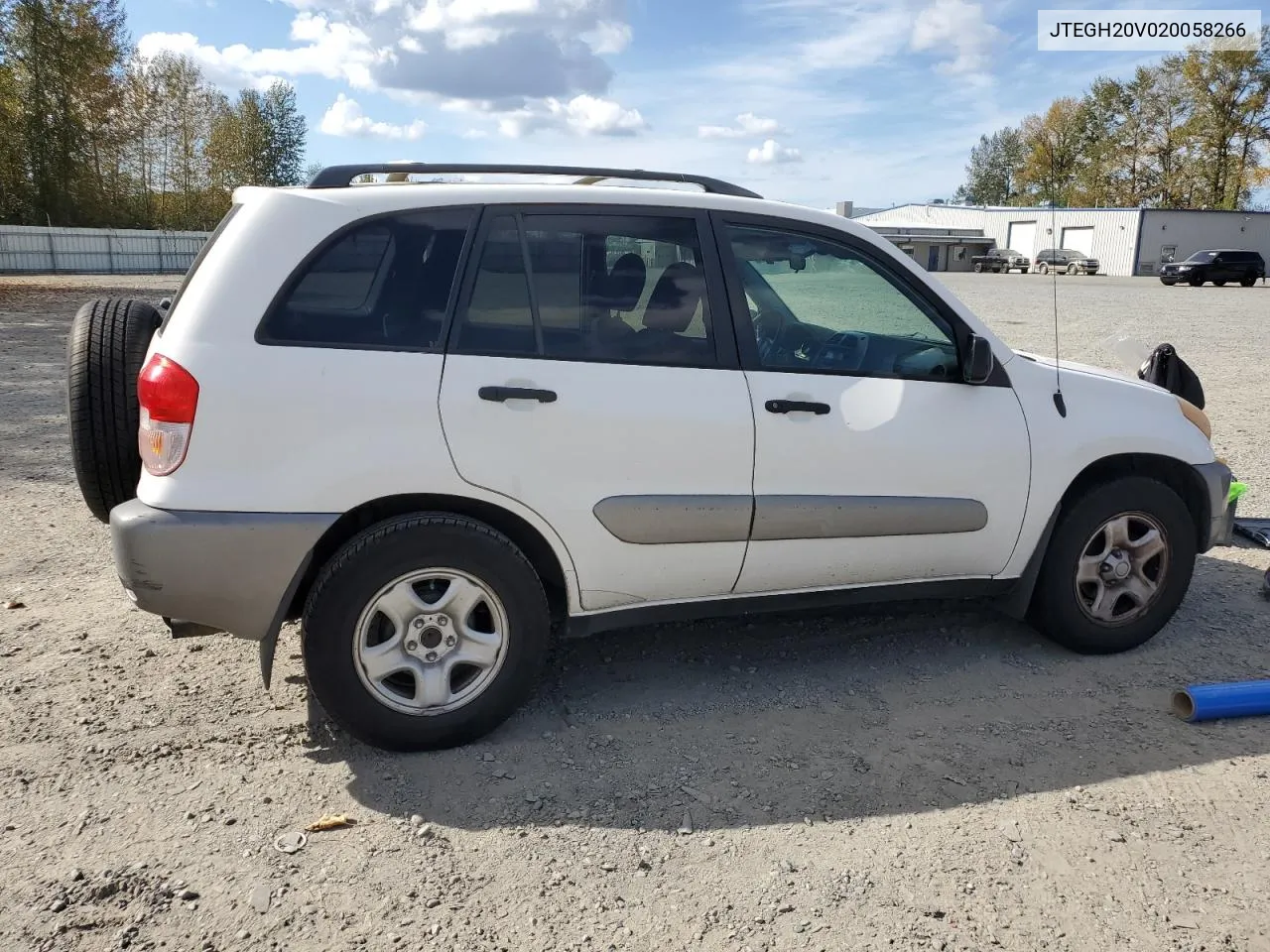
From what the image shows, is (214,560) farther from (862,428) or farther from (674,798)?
(862,428)

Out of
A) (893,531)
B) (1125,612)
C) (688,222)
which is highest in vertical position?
(688,222)

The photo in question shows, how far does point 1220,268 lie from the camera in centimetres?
4175

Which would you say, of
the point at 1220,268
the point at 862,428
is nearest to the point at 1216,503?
the point at 862,428

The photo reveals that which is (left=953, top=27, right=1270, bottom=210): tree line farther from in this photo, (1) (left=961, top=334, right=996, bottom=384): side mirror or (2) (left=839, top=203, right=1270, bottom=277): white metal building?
(1) (left=961, top=334, right=996, bottom=384): side mirror


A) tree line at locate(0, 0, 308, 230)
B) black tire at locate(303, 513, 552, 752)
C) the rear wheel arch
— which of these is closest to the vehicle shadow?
black tire at locate(303, 513, 552, 752)

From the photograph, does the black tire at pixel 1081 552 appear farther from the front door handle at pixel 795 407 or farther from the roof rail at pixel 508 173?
the roof rail at pixel 508 173

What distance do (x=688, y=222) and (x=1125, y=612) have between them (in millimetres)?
2513

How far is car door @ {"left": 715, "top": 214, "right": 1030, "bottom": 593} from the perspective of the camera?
351 centimetres

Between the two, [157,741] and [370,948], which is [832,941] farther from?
[157,741]

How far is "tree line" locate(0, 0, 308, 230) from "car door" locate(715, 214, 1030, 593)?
27.4 metres

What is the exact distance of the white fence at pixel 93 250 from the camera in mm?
34969

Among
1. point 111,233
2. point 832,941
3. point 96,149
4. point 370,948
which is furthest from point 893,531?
point 96,149

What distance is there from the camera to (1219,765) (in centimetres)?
334

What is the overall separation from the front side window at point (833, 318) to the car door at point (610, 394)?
0.19 m
